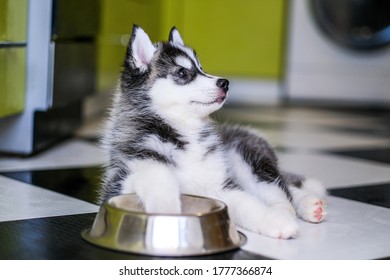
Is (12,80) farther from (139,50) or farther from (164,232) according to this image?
(164,232)

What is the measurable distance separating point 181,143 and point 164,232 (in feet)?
1.05

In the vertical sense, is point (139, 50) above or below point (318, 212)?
above

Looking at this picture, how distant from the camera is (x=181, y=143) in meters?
1.57

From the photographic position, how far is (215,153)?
1.61m

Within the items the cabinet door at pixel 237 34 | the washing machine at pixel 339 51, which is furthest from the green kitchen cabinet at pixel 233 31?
the washing machine at pixel 339 51

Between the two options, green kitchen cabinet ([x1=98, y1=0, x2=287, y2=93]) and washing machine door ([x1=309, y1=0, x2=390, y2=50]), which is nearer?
washing machine door ([x1=309, y1=0, x2=390, y2=50])

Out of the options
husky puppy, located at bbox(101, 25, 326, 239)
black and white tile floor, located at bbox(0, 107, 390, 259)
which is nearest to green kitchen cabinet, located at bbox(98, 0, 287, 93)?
black and white tile floor, located at bbox(0, 107, 390, 259)

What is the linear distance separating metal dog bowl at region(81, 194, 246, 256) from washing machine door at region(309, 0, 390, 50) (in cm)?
380

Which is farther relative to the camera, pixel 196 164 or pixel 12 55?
pixel 12 55

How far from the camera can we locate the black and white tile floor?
1.35 meters

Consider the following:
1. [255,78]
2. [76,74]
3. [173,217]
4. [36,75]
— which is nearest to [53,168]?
[36,75]

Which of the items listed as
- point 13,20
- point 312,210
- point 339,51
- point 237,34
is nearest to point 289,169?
point 312,210

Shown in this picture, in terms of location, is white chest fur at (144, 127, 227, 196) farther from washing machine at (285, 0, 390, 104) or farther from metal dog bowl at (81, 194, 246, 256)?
washing machine at (285, 0, 390, 104)
